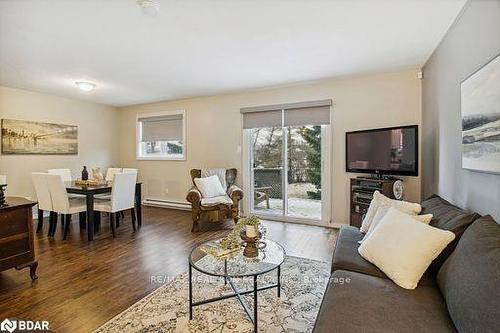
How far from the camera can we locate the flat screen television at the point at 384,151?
307cm

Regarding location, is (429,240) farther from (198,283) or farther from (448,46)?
(448,46)

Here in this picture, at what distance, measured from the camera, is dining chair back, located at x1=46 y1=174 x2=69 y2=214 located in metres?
3.41

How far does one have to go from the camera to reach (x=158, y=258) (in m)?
2.93

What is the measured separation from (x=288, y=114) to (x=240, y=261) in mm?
3049

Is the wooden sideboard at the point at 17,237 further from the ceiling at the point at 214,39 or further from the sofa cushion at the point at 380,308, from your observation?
the sofa cushion at the point at 380,308

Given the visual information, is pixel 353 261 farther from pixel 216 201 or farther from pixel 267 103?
pixel 267 103

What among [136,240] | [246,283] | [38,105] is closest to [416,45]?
[246,283]

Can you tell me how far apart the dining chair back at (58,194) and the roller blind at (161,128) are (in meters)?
2.49

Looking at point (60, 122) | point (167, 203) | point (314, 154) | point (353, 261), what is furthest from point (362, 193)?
point (60, 122)

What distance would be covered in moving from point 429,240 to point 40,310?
107 inches

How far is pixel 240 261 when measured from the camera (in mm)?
1877

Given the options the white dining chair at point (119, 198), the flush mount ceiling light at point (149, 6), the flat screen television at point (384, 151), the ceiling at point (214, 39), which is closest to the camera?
the flush mount ceiling light at point (149, 6)

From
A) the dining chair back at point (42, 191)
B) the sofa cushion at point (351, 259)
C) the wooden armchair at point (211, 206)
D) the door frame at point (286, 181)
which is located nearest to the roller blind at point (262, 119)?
the door frame at point (286, 181)

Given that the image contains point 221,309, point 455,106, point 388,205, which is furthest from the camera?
point 455,106
